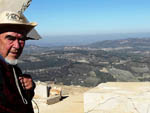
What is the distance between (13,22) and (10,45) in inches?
5.0

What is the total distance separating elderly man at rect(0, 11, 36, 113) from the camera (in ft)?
5.32

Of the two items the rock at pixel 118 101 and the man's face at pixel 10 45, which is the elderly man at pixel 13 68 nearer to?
the man's face at pixel 10 45

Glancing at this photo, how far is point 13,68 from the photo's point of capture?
174cm

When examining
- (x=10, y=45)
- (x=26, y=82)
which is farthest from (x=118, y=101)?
(x=10, y=45)

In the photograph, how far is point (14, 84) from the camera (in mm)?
1692

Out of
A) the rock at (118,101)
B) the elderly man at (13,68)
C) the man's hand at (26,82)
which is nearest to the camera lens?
the elderly man at (13,68)

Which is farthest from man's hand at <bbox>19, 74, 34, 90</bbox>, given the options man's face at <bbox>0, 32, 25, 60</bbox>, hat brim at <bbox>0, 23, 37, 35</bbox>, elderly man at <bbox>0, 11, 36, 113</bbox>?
hat brim at <bbox>0, 23, 37, 35</bbox>

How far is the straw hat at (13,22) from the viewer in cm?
169

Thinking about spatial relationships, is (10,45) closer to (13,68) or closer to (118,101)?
(13,68)

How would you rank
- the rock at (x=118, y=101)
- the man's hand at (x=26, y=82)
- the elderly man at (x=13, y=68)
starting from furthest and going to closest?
the rock at (x=118, y=101)
the man's hand at (x=26, y=82)
the elderly man at (x=13, y=68)

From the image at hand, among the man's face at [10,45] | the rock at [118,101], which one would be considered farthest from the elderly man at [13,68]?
the rock at [118,101]

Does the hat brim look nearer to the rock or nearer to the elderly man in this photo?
the elderly man

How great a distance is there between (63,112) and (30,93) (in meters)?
8.84

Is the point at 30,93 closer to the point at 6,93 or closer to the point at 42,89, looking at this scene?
the point at 6,93
